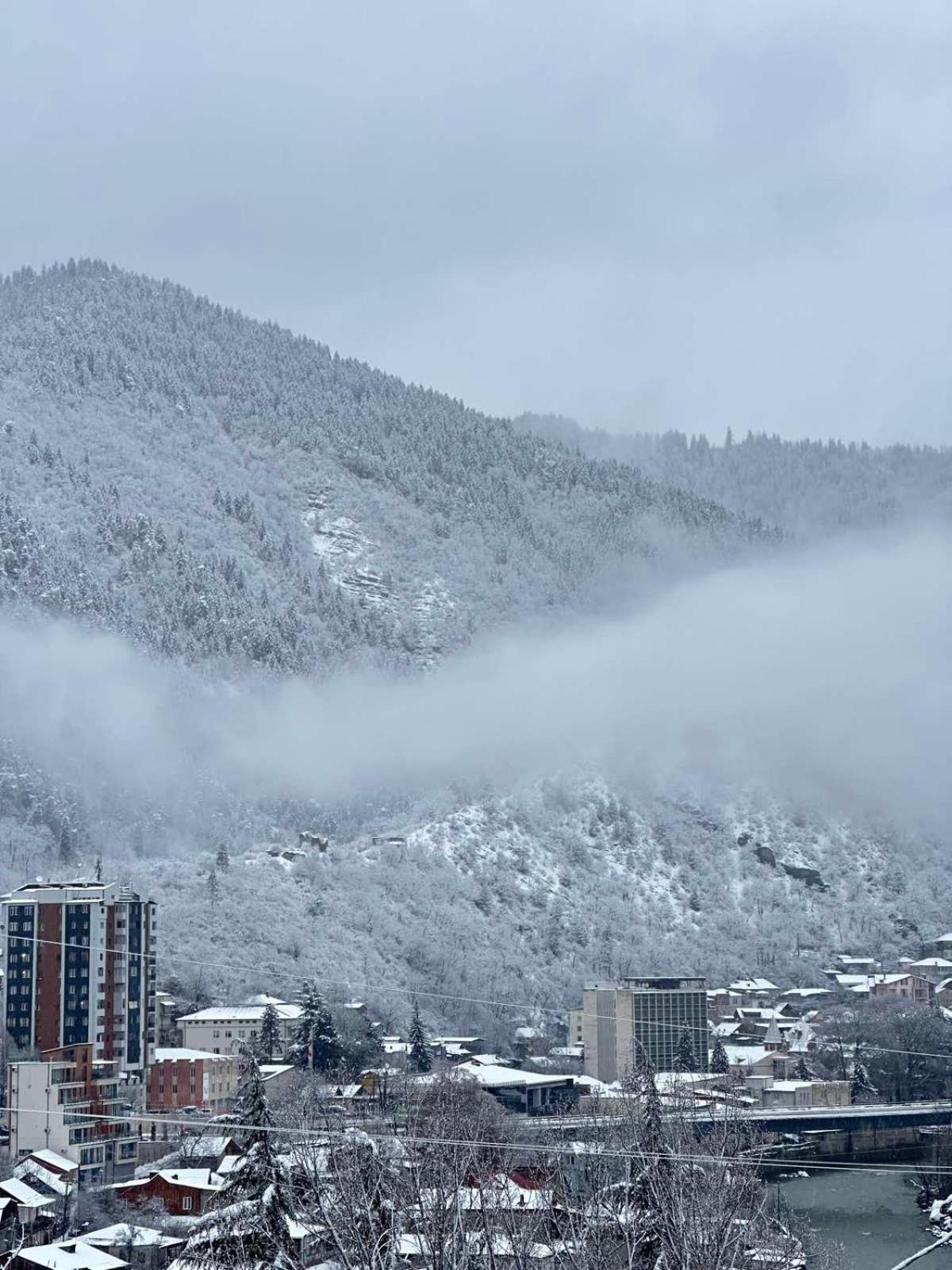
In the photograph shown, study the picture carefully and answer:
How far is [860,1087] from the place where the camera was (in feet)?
342

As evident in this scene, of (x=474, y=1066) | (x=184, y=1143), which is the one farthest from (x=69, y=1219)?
(x=474, y=1066)

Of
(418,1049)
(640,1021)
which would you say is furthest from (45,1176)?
(640,1021)

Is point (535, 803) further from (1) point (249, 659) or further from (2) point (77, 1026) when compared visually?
→ (2) point (77, 1026)

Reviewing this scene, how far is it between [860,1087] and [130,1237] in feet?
199

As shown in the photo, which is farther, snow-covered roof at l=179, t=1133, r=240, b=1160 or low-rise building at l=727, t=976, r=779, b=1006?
low-rise building at l=727, t=976, r=779, b=1006

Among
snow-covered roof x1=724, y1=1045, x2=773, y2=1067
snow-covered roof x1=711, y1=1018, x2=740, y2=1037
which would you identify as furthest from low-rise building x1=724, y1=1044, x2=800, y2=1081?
snow-covered roof x1=711, y1=1018, x2=740, y2=1037

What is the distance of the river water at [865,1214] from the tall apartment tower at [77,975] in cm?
2721

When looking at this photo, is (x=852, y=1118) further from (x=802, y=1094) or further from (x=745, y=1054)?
(x=745, y=1054)

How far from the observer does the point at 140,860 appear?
133250mm

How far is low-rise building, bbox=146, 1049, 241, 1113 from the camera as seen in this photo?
3310 inches

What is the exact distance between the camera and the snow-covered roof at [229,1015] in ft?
316

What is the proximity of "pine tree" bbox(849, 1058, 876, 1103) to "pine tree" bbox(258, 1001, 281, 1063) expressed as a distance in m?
30.3

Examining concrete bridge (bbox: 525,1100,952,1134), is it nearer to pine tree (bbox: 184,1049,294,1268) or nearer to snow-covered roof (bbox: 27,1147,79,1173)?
snow-covered roof (bbox: 27,1147,79,1173)

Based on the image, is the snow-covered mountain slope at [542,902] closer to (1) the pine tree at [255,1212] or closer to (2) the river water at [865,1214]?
(2) the river water at [865,1214]
